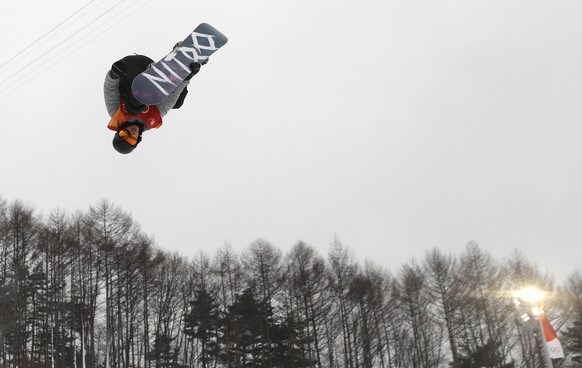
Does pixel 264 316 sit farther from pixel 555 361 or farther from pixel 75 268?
pixel 555 361

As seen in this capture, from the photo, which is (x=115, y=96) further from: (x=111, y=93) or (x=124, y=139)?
(x=124, y=139)

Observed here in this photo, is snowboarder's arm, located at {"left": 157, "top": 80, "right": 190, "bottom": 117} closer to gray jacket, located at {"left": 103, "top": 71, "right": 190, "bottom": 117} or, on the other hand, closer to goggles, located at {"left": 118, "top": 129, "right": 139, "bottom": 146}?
gray jacket, located at {"left": 103, "top": 71, "right": 190, "bottom": 117}

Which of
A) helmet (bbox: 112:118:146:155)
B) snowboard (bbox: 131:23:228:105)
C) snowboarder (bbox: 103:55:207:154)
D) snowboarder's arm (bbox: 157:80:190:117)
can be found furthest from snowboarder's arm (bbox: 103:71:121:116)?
snowboarder's arm (bbox: 157:80:190:117)

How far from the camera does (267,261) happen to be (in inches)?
1629

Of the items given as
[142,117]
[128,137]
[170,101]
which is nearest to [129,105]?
[142,117]

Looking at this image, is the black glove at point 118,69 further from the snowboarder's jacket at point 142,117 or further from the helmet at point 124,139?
the helmet at point 124,139

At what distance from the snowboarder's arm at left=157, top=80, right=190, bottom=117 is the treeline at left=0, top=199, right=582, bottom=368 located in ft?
100

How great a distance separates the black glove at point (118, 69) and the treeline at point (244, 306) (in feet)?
102

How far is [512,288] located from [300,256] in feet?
56.8

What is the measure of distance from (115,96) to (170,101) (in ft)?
2.23

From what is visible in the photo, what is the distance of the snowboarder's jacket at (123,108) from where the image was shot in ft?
18.9

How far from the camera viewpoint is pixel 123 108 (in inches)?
233

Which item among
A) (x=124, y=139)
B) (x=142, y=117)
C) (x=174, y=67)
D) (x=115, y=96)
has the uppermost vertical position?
(x=174, y=67)

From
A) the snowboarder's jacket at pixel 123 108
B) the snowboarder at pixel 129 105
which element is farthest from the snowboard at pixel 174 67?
the snowboarder's jacket at pixel 123 108
